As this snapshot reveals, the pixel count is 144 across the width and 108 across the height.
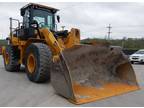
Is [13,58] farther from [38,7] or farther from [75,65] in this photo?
[75,65]

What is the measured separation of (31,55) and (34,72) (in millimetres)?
656

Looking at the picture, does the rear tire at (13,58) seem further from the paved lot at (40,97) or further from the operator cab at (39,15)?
the paved lot at (40,97)

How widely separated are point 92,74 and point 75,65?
1.76 ft

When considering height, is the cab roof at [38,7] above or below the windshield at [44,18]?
above

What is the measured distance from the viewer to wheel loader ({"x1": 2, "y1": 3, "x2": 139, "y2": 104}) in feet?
20.2

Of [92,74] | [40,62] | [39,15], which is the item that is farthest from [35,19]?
[92,74]

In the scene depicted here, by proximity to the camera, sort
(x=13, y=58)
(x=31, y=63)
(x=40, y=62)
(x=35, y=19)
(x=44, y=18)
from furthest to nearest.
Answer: (x=13, y=58) → (x=44, y=18) → (x=35, y=19) → (x=31, y=63) → (x=40, y=62)

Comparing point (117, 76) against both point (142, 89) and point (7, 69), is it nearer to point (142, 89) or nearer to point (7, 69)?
point (142, 89)

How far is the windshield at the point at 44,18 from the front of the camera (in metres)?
9.73

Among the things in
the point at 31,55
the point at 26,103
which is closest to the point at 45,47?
the point at 31,55

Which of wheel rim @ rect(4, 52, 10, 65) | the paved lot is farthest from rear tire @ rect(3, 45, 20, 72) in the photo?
the paved lot

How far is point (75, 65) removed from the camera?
6.94 metres

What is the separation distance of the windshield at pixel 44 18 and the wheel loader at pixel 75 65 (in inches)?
1.7

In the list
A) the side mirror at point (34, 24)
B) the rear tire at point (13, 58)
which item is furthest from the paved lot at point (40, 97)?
the rear tire at point (13, 58)
